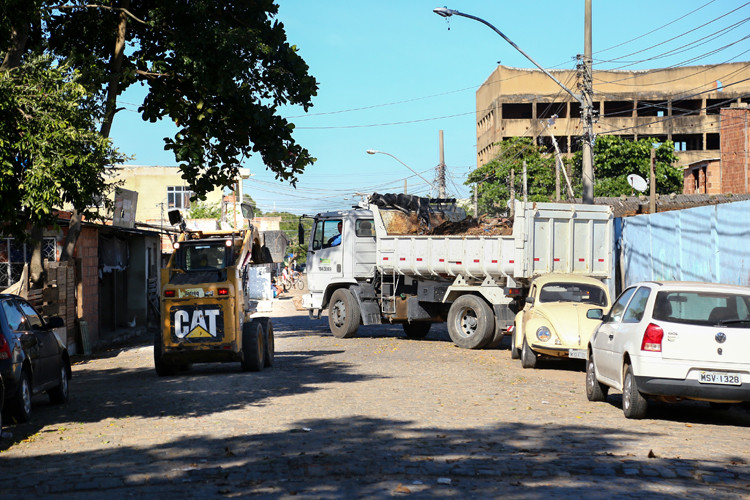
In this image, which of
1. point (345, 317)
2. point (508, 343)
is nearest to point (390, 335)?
point (345, 317)

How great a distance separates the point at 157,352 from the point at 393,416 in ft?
22.3

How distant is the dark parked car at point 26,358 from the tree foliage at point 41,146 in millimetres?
1411

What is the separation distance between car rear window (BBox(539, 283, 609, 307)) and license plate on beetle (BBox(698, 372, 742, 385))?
7.50 metres

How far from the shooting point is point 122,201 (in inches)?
1200

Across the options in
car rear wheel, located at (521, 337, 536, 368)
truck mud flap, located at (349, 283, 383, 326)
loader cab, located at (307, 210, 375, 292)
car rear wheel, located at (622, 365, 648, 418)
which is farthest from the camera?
loader cab, located at (307, 210, 375, 292)

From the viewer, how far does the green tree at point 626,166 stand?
230 feet

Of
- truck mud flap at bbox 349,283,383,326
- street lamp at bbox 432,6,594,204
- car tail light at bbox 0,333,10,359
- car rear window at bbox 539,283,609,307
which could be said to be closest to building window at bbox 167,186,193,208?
truck mud flap at bbox 349,283,383,326

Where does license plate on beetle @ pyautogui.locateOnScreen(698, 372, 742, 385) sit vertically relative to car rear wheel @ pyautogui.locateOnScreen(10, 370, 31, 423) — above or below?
above

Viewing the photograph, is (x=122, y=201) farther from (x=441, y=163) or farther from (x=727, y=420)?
(x=441, y=163)

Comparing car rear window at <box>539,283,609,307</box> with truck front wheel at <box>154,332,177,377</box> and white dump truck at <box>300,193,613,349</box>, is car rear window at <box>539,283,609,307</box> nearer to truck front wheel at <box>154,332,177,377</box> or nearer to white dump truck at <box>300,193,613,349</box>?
white dump truck at <box>300,193,613,349</box>

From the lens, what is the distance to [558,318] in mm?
16828

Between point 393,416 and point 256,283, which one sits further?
point 256,283

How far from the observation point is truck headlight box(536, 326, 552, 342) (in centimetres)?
1673

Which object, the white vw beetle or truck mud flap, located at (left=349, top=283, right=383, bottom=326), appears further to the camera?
truck mud flap, located at (left=349, top=283, right=383, bottom=326)
